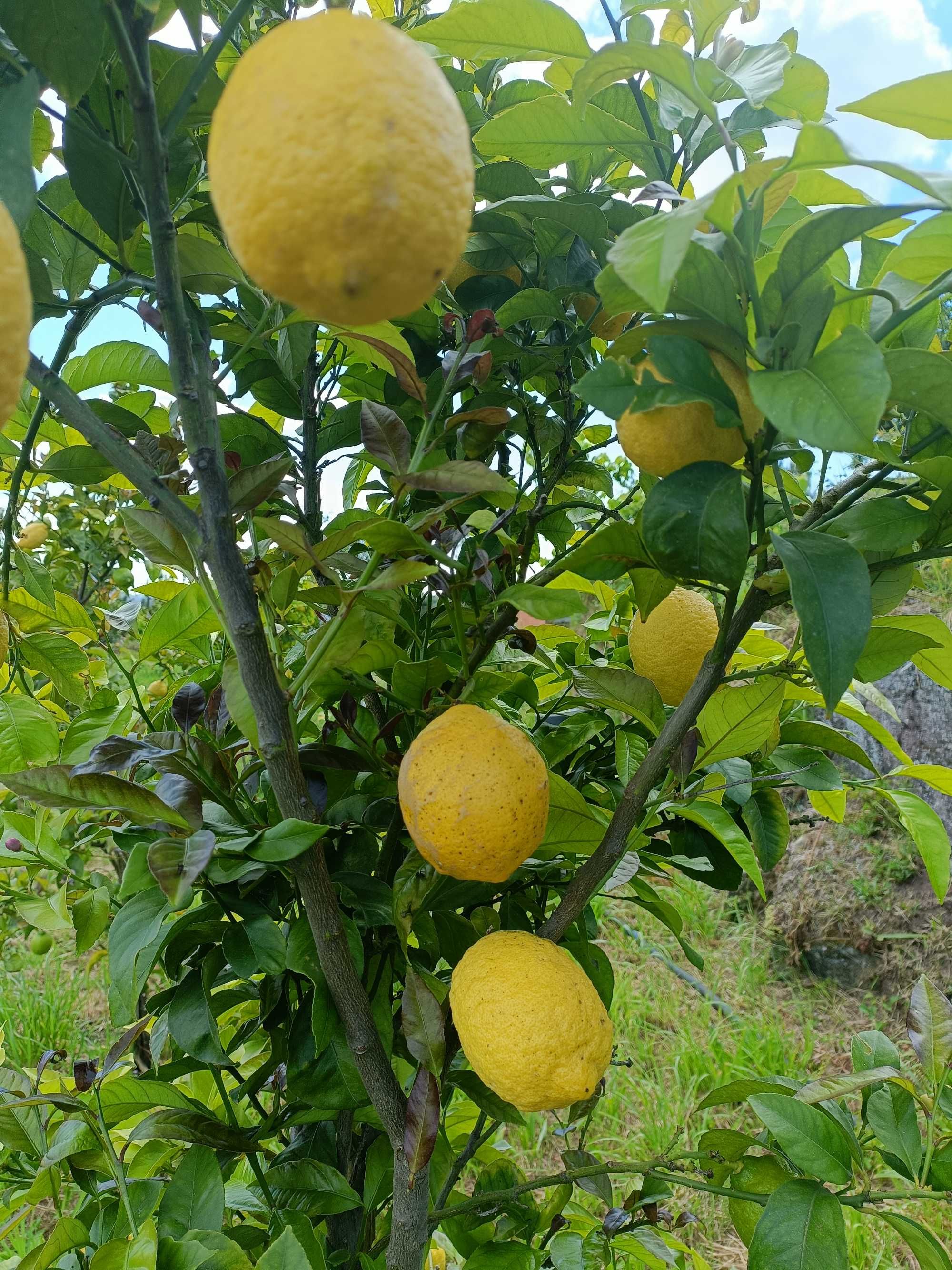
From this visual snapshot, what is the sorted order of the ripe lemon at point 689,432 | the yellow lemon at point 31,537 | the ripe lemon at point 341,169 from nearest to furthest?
the ripe lemon at point 341,169 → the ripe lemon at point 689,432 → the yellow lemon at point 31,537

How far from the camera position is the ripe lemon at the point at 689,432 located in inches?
17.2

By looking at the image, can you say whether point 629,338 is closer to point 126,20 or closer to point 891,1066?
point 126,20

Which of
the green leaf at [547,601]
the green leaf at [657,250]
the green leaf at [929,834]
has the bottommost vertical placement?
the green leaf at [929,834]

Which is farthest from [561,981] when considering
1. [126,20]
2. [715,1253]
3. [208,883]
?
[715,1253]

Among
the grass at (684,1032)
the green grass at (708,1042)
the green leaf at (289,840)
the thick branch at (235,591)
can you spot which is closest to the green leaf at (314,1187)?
the thick branch at (235,591)

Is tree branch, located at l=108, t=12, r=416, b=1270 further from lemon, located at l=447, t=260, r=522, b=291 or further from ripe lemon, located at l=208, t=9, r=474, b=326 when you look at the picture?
lemon, located at l=447, t=260, r=522, b=291

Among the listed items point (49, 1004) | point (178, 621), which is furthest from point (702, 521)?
point (49, 1004)

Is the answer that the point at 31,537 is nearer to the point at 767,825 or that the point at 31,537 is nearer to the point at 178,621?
the point at 178,621

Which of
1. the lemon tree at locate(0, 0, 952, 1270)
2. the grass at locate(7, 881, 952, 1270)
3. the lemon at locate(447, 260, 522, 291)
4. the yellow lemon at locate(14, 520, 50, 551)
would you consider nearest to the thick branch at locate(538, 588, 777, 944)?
the lemon tree at locate(0, 0, 952, 1270)

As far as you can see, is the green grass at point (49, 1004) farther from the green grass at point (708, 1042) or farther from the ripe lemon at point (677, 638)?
the ripe lemon at point (677, 638)

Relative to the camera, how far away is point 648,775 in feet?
1.80

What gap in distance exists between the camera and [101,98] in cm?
49

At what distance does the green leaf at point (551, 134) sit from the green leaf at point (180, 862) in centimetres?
43

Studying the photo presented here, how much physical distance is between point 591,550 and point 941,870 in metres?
0.44
